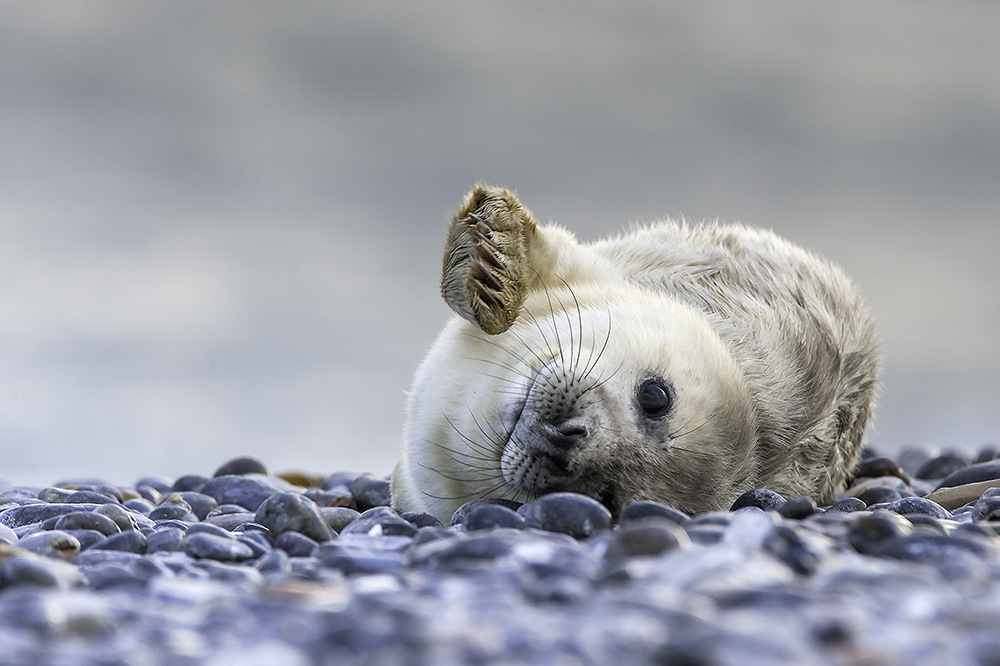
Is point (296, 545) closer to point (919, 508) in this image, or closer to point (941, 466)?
point (919, 508)

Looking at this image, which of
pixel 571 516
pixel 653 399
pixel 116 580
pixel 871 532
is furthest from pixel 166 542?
pixel 871 532

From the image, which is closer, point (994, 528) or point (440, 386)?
point (994, 528)

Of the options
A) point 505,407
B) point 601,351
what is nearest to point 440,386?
point 505,407

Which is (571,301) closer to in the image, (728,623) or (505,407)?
(505,407)

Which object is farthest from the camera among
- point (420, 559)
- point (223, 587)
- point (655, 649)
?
point (420, 559)

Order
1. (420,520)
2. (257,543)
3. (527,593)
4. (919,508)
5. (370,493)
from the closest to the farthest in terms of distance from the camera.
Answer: (527,593), (257,543), (420,520), (919,508), (370,493)

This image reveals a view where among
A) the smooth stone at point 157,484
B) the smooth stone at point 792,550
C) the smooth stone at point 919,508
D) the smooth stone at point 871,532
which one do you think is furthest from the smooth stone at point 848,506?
the smooth stone at point 157,484

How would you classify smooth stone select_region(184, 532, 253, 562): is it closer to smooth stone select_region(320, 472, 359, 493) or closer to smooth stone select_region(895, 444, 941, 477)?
smooth stone select_region(320, 472, 359, 493)
